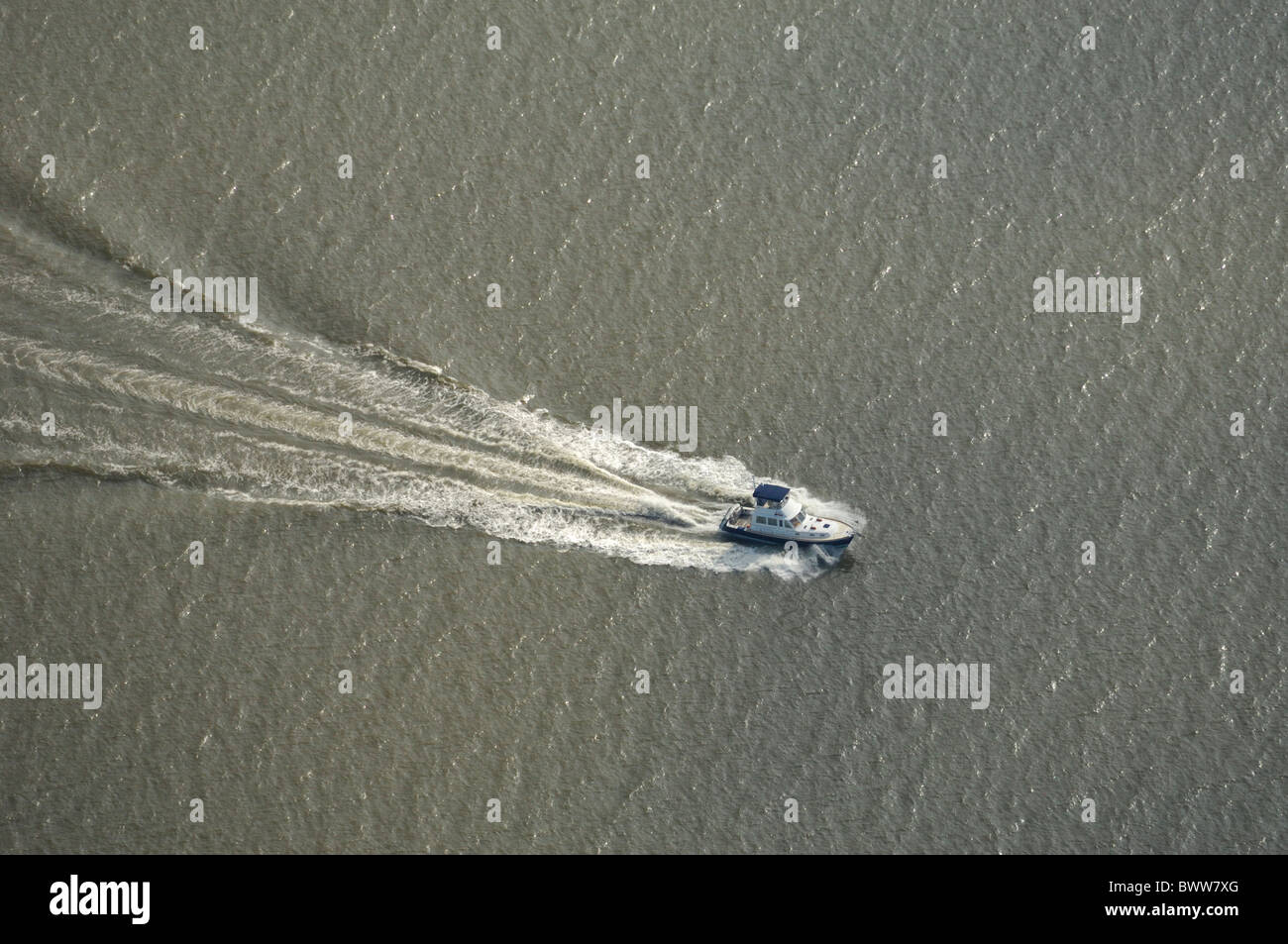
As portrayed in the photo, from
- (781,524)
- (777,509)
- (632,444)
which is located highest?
(632,444)

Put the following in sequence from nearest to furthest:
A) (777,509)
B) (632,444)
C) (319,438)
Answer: (777,509) < (319,438) < (632,444)

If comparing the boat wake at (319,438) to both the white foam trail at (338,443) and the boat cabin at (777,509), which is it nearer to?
the white foam trail at (338,443)

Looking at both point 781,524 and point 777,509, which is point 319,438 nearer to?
→ point 777,509

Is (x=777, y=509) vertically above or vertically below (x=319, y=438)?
below

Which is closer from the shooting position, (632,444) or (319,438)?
(319,438)

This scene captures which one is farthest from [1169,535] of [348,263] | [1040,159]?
[348,263]

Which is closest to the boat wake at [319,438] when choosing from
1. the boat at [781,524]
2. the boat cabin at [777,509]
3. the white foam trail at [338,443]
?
the white foam trail at [338,443]

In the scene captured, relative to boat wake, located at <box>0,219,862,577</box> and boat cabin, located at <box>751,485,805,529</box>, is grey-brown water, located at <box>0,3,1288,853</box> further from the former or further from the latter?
boat cabin, located at <box>751,485,805,529</box>

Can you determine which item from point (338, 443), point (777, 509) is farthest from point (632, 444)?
point (338, 443)
